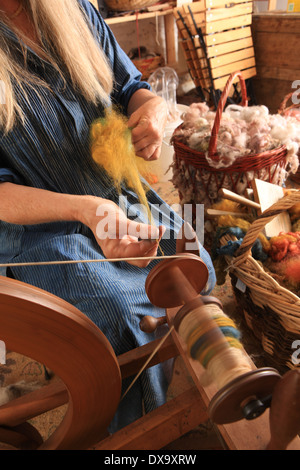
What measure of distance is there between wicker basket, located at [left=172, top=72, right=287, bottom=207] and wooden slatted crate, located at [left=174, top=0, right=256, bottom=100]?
1.25 m

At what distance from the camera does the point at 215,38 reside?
8.86ft

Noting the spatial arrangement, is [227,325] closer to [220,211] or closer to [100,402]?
[100,402]

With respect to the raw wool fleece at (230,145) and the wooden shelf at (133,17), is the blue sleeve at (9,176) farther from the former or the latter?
the wooden shelf at (133,17)

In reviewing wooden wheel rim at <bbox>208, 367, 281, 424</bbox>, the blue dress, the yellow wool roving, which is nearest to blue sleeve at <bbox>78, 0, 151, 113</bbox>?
the blue dress

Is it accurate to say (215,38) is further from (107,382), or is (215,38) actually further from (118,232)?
(107,382)

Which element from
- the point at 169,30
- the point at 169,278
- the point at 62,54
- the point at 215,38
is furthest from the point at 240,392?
the point at 169,30

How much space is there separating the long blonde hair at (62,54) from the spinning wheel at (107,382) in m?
0.53

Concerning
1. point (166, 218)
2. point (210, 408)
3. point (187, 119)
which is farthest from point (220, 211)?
point (210, 408)

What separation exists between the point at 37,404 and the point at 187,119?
141cm

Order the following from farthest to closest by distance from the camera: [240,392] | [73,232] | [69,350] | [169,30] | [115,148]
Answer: [169,30] → [73,232] → [115,148] → [69,350] → [240,392]

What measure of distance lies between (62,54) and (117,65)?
0.80ft

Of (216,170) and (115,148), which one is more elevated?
(115,148)

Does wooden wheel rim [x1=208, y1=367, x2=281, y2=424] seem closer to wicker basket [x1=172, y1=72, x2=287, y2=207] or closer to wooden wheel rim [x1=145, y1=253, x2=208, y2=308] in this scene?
wooden wheel rim [x1=145, y1=253, x2=208, y2=308]

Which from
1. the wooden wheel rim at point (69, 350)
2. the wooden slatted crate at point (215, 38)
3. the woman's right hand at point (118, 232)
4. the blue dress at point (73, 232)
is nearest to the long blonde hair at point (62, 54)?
the blue dress at point (73, 232)
